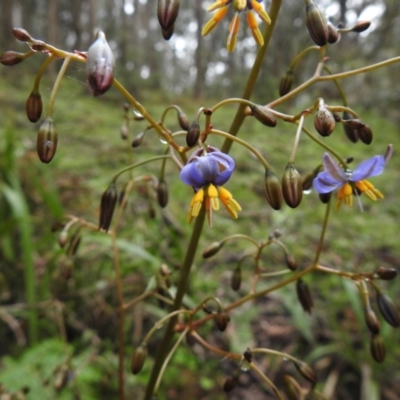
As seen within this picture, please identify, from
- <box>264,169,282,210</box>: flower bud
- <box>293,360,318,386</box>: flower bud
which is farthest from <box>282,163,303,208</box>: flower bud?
<box>293,360,318,386</box>: flower bud

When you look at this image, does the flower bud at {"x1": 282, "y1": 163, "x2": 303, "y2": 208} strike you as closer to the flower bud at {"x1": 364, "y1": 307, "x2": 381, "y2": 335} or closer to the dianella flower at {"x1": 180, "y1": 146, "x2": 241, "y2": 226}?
the dianella flower at {"x1": 180, "y1": 146, "x2": 241, "y2": 226}

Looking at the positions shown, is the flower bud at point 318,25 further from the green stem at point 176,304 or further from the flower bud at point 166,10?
the green stem at point 176,304

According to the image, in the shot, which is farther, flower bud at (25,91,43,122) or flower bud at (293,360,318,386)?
flower bud at (293,360,318,386)

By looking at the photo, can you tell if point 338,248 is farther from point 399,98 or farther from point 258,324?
point 399,98

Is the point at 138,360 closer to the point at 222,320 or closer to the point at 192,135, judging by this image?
the point at 222,320

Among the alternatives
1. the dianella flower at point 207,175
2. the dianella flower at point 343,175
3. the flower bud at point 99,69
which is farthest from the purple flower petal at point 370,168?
the flower bud at point 99,69
